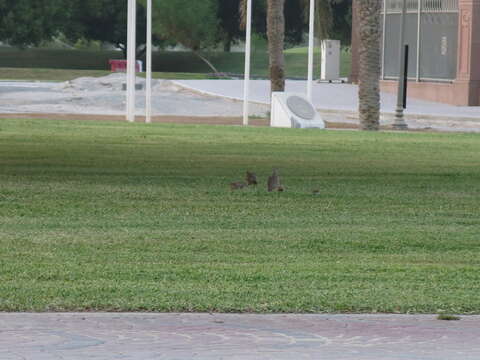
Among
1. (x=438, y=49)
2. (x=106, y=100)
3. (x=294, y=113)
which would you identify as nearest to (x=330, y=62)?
(x=106, y=100)

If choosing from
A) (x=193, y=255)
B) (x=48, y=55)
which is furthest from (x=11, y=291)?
(x=48, y=55)

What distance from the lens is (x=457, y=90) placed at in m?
46.0

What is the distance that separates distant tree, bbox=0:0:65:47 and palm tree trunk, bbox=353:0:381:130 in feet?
177

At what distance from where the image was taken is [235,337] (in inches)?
271

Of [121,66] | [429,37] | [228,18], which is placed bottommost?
[121,66]

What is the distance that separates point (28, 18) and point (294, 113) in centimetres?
5291

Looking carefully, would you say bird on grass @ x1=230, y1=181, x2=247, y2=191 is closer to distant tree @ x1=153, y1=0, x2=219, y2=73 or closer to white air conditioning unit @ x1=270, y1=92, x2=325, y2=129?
white air conditioning unit @ x1=270, y1=92, x2=325, y2=129

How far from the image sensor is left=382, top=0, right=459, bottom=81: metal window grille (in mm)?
47312

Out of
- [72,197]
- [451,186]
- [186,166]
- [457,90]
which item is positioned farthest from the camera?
[457,90]

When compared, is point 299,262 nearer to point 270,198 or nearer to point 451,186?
point 270,198

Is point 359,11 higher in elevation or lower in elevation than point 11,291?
higher

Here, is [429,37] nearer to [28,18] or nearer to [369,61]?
[369,61]

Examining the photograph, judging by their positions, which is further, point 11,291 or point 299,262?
point 299,262

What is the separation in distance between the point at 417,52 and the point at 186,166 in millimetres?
31654
